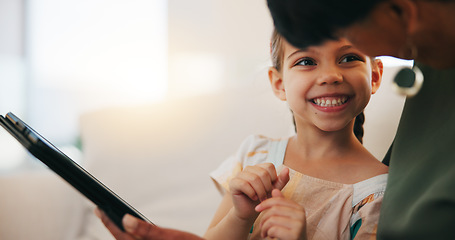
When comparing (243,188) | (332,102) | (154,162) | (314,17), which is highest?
(314,17)

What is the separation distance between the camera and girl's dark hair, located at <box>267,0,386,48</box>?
19.6 inches

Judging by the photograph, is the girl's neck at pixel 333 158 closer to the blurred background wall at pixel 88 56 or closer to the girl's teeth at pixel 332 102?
the girl's teeth at pixel 332 102

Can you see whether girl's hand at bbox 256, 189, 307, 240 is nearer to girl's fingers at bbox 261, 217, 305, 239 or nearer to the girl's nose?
girl's fingers at bbox 261, 217, 305, 239

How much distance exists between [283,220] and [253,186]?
0.10 m

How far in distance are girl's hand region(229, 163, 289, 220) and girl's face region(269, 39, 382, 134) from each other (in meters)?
0.15

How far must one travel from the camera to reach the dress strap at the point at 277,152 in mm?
973

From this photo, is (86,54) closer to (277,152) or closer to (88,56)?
(88,56)

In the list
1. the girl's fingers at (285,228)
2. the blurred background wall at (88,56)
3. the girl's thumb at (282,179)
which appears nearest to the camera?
the girl's fingers at (285,228)

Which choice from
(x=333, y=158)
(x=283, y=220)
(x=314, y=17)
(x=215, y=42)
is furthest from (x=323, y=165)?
(x=215, y=42)

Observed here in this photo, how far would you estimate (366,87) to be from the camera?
0.85m

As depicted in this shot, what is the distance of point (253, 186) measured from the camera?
757mm

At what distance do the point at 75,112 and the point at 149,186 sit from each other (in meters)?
0.95

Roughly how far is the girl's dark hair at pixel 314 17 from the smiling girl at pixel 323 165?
0.73ft

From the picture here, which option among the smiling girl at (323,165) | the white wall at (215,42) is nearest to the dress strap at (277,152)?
the smiling girl at (323,165)
